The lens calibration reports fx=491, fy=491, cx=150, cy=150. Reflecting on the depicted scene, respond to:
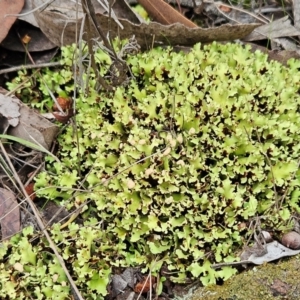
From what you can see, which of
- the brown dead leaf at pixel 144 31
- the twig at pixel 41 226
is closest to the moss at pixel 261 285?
the twig at pixel 41 226

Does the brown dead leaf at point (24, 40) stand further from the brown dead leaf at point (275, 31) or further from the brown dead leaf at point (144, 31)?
the brown dead leaf at point (275, 31)

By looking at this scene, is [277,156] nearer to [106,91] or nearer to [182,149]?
Result: [182,149]

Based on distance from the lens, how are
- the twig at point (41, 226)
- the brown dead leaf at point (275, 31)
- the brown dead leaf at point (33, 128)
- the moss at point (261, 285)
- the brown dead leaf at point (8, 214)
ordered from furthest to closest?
the brown dead leaf at point (275, 31) → the brown dead leaf at point (33, 128) → the brown dead leaf at point (8, 214) → the twig at point (41, 226) → the moss at point (261, 285)

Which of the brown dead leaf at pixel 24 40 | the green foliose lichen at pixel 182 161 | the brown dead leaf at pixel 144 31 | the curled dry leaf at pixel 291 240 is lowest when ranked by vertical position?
the curled dry leaf at pixel 291 240

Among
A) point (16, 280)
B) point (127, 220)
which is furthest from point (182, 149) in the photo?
point (16, 280)

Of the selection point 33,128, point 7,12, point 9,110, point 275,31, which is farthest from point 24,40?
point 275,31

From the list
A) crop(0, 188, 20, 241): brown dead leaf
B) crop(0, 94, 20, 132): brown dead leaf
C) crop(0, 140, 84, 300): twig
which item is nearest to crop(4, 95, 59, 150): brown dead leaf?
crop(0, 94, 20, 132): brown dead leaf

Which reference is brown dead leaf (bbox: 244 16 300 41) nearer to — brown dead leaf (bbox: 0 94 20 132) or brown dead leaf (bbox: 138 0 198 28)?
brown dead leaf (bbox: 138 0 198 28)
